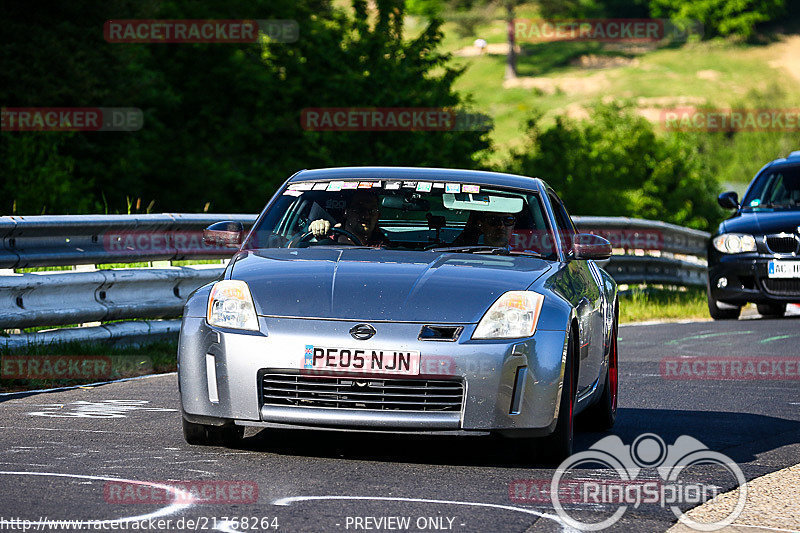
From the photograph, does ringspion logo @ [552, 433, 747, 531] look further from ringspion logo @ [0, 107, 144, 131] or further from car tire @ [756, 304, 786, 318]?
ringspion logo @ [0, 107, 144, 131]

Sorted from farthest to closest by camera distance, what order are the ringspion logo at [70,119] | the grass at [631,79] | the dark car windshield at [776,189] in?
the grass at [631,79], the ringspion logo at [70,119], the dark car windshield at [776,189]

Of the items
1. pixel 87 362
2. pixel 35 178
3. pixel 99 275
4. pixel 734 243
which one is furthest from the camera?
pixel 35 178

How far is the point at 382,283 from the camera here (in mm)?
6422

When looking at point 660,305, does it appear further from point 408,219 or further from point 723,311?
point 408,219

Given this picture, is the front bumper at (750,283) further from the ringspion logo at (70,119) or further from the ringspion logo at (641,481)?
the ringspion logo at (70,119)

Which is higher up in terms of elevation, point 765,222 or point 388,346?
point 388,346

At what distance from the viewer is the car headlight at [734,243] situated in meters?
16.2

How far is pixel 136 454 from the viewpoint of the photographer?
20.9 feet

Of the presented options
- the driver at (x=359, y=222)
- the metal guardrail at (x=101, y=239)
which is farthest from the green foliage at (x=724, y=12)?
the driver at (x=359, y=222)

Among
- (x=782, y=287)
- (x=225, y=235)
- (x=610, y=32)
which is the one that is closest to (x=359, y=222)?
(x=225, y=235)

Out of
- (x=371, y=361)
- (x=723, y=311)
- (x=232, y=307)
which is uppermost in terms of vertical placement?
(x=232, y=307)

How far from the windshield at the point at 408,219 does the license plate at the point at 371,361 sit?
49.1 inches

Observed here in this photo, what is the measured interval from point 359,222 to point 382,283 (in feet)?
3.63

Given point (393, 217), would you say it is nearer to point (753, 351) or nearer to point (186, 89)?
point (753, 351)
